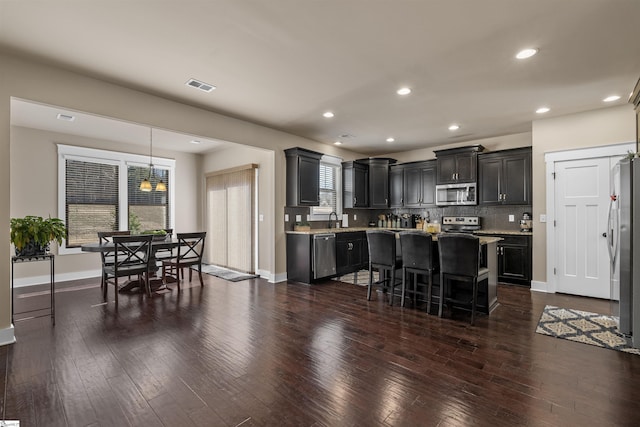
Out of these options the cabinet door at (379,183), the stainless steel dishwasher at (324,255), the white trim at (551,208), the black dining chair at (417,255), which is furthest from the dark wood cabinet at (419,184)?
the black dining chair at (417,255)

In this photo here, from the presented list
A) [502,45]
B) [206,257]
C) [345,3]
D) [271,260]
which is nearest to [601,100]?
[502,45]

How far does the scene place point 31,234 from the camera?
313cm

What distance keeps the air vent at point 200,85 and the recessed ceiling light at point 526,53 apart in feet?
11.3

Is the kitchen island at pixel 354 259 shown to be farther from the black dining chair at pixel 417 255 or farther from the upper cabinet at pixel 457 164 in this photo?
the upper cabinet at pixel 457 164

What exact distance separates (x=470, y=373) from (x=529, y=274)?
3.62 metres

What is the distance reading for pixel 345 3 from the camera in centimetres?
222

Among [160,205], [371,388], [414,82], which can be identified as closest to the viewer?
[371,388]

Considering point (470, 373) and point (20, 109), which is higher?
point (20, 109)

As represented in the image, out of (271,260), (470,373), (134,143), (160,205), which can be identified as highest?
(134,143)

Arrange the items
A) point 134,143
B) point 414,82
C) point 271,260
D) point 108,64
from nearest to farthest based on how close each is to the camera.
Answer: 1. point 108,64
2. point 414,82
3. point 271,260
4. point 134,143

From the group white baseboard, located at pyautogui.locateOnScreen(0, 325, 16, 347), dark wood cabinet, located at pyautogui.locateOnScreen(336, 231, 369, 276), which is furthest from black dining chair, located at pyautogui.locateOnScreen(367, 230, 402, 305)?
white baseboard, located at pyautogui.locateOnScreen(0, 325, 16, 347)

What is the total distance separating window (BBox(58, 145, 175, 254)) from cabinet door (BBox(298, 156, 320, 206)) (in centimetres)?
370

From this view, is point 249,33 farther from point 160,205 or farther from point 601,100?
point 160,205

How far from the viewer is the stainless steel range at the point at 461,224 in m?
6.04
